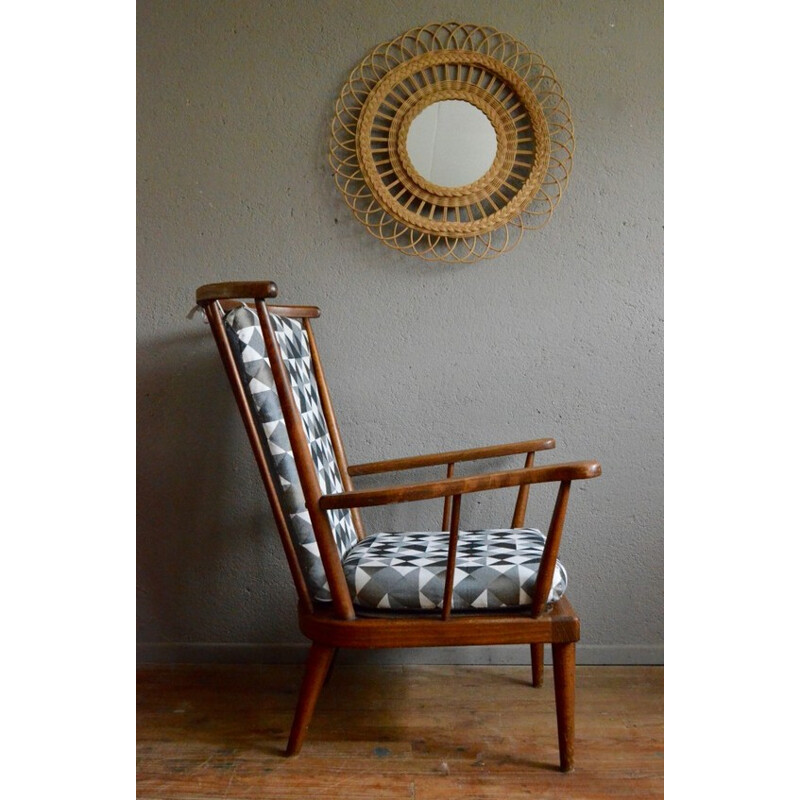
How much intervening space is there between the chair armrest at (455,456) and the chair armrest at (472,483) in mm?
560

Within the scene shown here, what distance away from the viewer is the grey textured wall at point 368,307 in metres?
2.20

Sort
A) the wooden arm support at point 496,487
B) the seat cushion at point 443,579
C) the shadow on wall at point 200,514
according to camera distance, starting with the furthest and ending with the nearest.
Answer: the shadow on wall at point 200,514 → the seat cushion at point 443,579 → the wooden arm support at point 496,487

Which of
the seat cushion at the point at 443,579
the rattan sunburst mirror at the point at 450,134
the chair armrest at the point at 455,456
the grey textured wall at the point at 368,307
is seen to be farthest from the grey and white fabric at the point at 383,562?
the rattan sunburst mirror at the point at 450,134

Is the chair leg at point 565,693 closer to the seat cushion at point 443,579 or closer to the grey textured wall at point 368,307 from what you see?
the seat cushion at point 443,579

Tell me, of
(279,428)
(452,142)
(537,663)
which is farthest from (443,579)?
(452,142)

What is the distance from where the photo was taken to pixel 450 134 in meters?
2.16

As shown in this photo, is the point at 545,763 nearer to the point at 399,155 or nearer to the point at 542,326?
the point at 542,326

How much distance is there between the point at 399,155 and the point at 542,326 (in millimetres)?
647

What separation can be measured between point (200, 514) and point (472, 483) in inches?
43.9

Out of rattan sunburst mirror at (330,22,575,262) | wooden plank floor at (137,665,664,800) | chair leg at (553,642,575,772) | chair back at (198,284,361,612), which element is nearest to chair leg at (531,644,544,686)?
wooden plank floor at (137,665,664,800)

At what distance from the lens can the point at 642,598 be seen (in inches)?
89.7

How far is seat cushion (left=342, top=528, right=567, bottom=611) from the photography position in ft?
5.11
